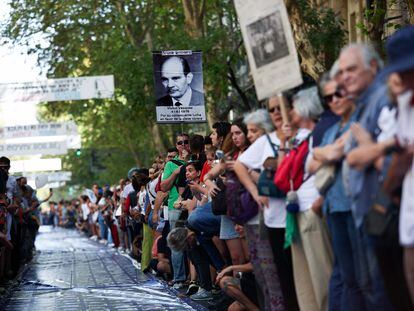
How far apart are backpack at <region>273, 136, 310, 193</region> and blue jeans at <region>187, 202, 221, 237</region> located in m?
4.22

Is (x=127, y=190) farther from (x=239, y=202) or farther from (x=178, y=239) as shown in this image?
(x=239, y=202)

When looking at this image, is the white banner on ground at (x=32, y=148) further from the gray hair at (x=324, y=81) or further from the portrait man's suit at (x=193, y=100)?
the gray hair at (x=324, y=81)

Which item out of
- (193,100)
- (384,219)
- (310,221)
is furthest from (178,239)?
(384,219)

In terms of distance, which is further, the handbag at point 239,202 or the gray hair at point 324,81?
the handbag at point 239,202

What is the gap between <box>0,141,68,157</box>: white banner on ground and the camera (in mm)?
37062

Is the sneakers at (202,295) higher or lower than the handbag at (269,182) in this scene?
lower

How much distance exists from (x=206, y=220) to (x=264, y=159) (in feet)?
12.3

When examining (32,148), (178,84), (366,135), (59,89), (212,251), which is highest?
(59,89)

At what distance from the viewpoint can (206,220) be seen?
13.7 meters

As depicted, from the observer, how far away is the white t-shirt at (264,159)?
977 centimetres

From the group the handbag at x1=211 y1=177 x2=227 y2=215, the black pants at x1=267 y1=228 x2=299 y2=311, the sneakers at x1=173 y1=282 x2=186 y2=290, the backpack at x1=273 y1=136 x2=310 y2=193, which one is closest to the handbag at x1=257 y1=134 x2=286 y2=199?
the backpack at x1=273 y1=136 x2=310 y2=193

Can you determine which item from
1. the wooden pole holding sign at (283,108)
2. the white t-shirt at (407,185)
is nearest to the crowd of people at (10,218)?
the wooden pole holding sign at (283,108)

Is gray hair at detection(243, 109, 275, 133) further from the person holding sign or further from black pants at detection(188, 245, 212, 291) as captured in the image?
the person holding sign

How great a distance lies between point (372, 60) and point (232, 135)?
4196 mm
